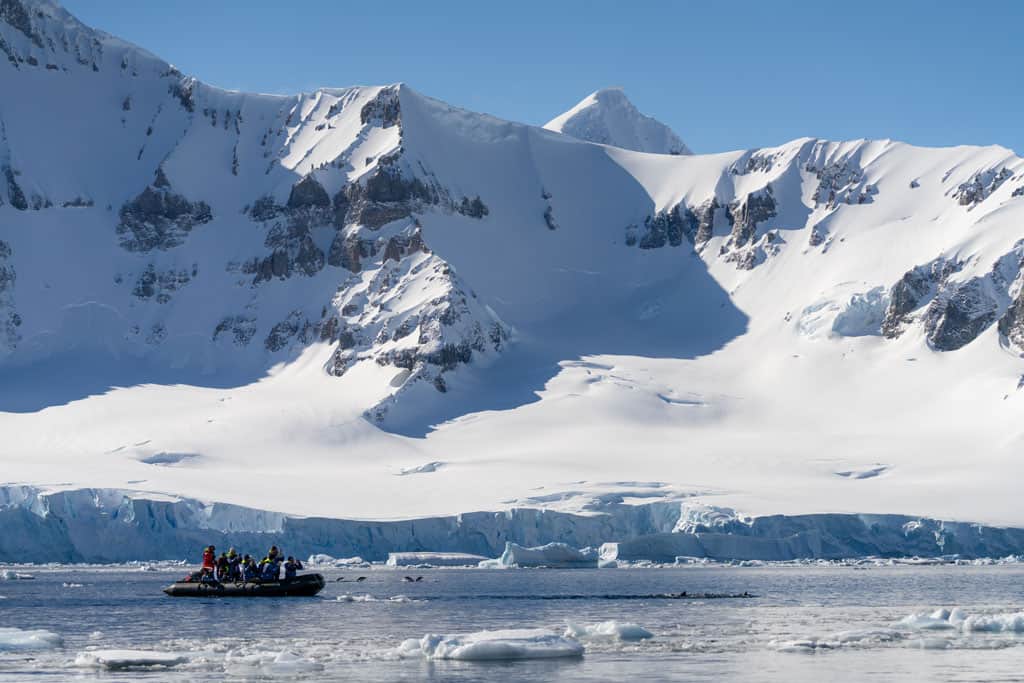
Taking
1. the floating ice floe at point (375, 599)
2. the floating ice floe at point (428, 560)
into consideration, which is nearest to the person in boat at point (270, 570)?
the floating ice floe at point (375, 599)

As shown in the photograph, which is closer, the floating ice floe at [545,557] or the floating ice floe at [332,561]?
the floating ice floe at [545,557]

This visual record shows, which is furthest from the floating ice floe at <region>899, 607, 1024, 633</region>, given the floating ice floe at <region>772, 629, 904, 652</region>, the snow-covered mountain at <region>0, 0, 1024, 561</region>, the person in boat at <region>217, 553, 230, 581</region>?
the snow-covered mountain at <region>0, 0, 1024, 561</region>

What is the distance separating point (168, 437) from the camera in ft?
542

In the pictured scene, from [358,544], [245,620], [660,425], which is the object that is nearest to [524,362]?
[660,425]

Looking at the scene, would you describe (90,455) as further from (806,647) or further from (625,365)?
(806,647)

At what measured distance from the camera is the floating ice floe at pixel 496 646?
165 ft

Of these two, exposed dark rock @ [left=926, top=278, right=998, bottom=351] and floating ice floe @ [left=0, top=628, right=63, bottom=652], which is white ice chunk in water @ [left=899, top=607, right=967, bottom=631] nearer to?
floating ice floe @ [left=0, top=628, right=63, bottom=652]

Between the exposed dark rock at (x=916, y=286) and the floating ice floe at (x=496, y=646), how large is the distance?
453ft

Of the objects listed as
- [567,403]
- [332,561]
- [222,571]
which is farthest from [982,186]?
[222,571]

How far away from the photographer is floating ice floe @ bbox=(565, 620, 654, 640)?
5597 cm

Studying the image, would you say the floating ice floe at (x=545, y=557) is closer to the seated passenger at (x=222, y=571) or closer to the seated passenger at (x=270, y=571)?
the seated passenger at (x=270, y=571)

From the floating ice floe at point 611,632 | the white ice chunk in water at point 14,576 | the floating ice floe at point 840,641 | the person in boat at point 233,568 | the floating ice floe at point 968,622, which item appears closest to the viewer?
the floating ice floe at point 840,641

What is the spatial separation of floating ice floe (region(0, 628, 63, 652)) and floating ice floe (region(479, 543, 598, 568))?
69036mm

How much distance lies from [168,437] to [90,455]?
1002 centimetres
